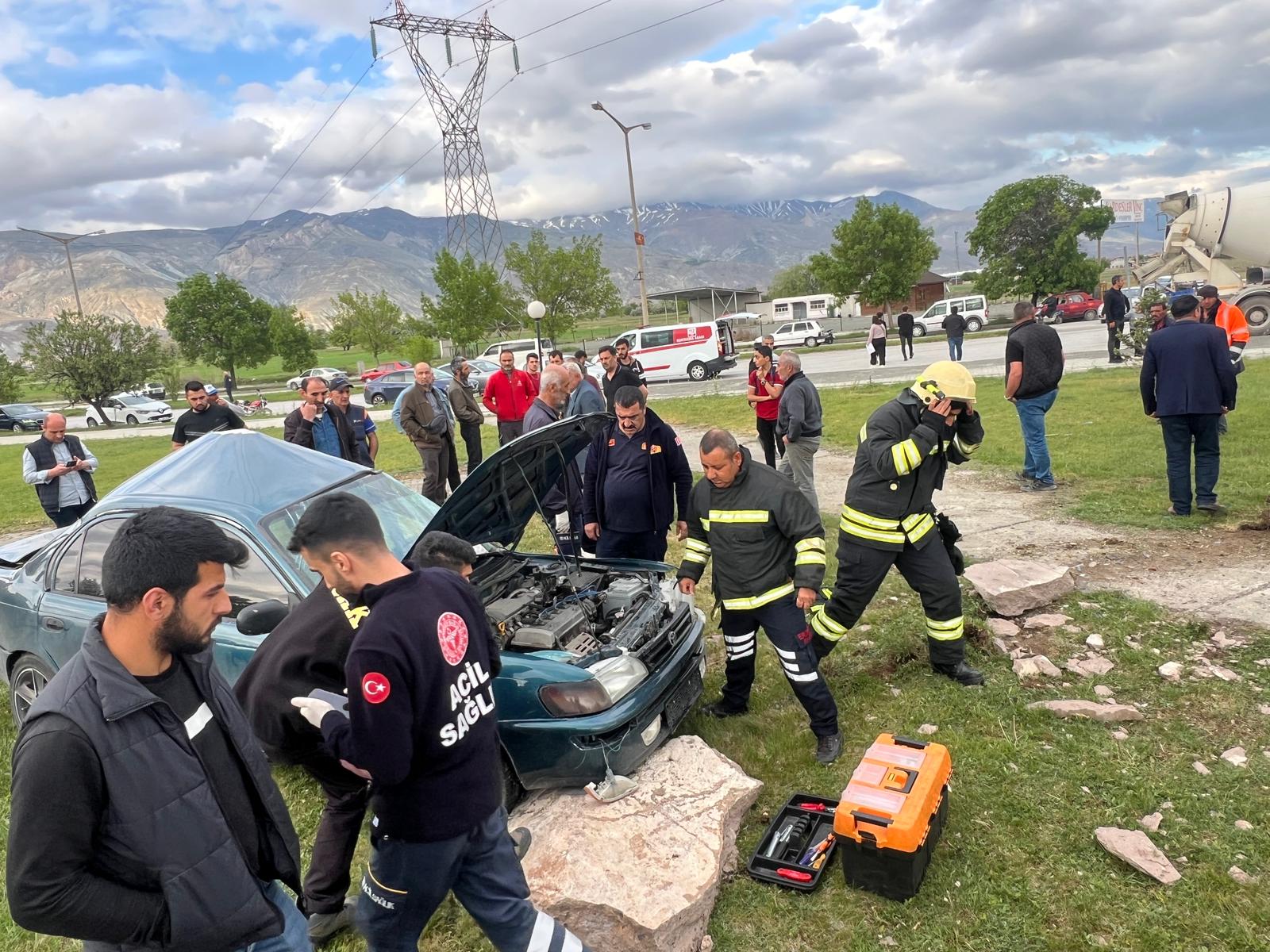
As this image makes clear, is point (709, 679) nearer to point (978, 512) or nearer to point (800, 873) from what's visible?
point (800, 873)

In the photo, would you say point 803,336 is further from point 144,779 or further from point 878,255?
point 144,779

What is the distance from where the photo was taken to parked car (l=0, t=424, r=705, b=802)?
11.2ft

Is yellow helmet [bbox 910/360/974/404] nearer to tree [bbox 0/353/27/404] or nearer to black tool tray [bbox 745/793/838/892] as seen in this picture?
black tool tray [bbox 745/793/838/892]

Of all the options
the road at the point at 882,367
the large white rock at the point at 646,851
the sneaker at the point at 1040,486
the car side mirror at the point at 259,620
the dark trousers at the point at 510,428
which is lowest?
the sneaker at the point at 1040,486

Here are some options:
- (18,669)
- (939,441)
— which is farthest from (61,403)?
(939,441)

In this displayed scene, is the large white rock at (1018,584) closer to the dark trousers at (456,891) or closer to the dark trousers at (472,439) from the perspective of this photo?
the dark trousers at (456,891)

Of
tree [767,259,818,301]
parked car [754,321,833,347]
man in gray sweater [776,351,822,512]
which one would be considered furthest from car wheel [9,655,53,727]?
tree [767,259,818,301]

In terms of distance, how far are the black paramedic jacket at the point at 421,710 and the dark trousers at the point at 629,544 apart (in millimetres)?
3084

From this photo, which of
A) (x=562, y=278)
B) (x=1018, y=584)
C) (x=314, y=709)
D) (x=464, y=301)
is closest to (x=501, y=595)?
(x=314, y=709)

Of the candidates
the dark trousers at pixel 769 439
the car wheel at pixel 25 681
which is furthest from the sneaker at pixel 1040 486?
the car wheel at pixel 25 681

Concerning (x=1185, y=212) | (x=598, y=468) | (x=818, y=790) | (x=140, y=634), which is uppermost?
(x=1185, y=212)

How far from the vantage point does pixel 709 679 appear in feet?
16.3

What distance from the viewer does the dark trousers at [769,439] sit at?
9.12 metres

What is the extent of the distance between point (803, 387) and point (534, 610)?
4174mm
